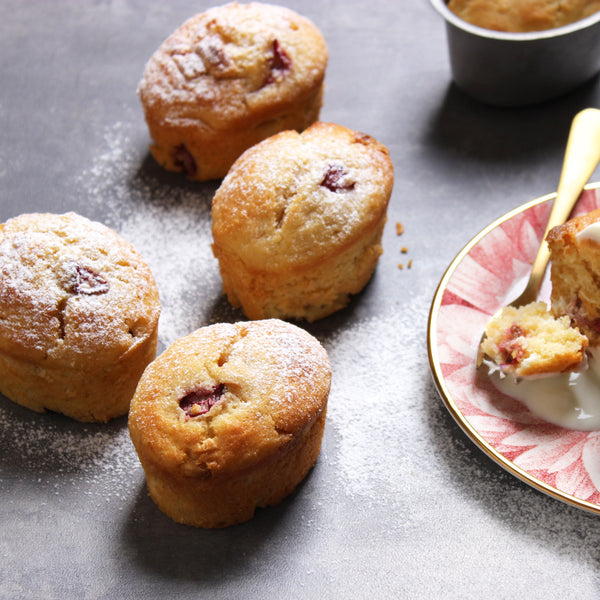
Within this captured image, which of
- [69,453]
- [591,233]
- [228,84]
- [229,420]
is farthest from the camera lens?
[228,84]

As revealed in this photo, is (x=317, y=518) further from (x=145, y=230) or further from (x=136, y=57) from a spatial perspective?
(x=136, y=57)

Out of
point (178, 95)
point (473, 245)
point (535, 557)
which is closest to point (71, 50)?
point (178, 95)

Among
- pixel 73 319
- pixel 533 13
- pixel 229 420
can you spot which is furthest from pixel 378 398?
pixel 533 13

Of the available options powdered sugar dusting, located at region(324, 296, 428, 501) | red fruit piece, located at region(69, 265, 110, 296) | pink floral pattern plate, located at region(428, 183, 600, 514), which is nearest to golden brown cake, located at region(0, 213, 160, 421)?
red fruit piece, located at region(69, 265, 110, 296)

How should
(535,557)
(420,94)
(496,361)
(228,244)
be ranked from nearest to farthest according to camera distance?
1. (535,557)
2. (496,361)
3. (228,244)
4. (420,94)

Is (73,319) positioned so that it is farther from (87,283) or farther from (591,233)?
(591,233)

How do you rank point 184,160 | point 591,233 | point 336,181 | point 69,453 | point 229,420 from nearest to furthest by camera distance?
1. point 229,420
2. point 591,233
3. point 69,453
4. point 336,181
5. point 184,160
